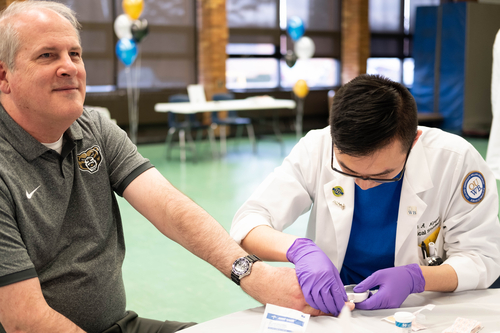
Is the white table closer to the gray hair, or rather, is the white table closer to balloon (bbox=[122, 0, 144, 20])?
balloon (bbox=[122, 0, 144, 20])

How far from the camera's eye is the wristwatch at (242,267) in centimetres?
122

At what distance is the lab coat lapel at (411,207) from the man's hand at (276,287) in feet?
1.02

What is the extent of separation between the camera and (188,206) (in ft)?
4.38

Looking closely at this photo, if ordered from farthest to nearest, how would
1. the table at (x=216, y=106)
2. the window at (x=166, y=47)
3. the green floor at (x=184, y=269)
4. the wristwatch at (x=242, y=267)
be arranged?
the window at (x=166, y=47)
the table at (x=216, y=106)
the green floor at (x=184, y=269)
the wristwatch at (x=242, y=267)

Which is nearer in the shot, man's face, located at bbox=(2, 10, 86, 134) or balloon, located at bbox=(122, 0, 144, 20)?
man's face, located at bbox=(2, 10, 86, 134)

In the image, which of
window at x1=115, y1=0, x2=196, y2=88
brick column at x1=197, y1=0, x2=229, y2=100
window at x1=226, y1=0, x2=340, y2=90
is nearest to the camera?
window at x1=115, y1=0, x2=196, y2=88

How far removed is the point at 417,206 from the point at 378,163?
23cm

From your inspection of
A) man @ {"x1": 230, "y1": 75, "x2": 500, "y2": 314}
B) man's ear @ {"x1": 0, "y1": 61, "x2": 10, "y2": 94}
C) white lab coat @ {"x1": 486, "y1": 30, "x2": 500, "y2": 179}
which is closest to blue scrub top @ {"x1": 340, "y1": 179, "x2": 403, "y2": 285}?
man @ {"x1": 230, "y1": 75, "x2": 500, "y2": 314}

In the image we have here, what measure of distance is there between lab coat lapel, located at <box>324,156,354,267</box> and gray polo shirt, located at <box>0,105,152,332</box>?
56 centimetres

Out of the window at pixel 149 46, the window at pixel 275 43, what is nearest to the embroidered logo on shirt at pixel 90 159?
the window at pixel 149 46

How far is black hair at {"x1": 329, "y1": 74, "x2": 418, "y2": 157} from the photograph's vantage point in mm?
1120

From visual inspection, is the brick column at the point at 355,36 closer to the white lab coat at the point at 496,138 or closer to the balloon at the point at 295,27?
the balloon at the point at 295,27

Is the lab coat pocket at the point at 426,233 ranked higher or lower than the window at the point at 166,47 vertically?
lower

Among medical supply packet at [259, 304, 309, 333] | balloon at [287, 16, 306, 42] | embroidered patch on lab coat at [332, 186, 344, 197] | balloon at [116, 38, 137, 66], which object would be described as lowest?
medical supply packet at [259, 304, 309, 333]
